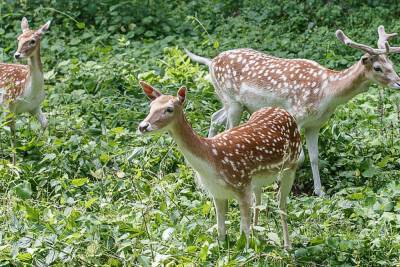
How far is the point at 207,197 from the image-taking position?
28.6 ft

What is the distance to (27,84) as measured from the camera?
1039cm

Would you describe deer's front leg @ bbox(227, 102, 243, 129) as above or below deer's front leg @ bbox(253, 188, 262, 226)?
below

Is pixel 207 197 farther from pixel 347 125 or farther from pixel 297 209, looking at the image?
pixel 347 125

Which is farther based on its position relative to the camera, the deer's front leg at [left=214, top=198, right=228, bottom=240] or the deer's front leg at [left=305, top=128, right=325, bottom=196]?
the deer's front leg at [left=305, top=128, right=325, bottom=196]

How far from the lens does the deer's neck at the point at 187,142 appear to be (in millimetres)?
7207

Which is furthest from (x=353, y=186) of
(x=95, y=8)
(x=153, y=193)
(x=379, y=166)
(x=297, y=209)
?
(x=95, y=8)

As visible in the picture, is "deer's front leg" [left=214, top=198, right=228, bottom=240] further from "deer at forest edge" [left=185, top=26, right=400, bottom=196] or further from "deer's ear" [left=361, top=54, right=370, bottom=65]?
"deer's ear" [left=361, top=54, right=370, bottom=65]

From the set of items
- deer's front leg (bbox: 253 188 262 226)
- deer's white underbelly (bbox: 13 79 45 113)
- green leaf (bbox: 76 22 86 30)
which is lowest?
green leaf (bbox: 76 22 86 30)

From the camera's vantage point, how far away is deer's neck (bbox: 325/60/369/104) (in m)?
9.55

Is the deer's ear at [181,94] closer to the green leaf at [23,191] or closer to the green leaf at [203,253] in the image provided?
the green leaf at [203,253]

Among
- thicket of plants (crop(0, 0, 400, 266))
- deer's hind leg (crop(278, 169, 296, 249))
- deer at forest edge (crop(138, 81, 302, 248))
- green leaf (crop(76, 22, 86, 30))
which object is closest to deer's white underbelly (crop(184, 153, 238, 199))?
deer at forest edge (crop(138, 81, 302, 248))

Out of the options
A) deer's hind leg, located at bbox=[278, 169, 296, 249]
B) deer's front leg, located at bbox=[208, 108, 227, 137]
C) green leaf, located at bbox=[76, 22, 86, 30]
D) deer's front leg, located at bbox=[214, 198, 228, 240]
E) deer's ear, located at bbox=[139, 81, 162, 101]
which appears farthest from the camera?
green leaf, located at bbox=[76, 22, 86, 30]

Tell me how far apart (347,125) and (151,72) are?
7.90 ft

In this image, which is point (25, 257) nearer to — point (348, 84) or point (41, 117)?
point (41, 117)
